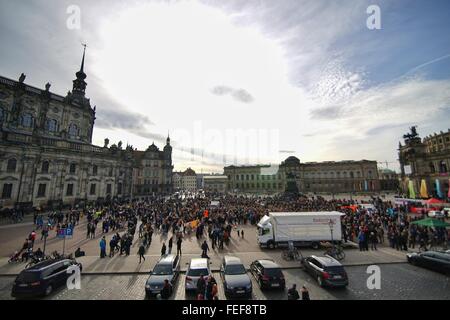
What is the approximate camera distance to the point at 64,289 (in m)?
9.98

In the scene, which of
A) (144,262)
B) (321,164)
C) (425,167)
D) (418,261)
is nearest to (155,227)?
(144,262)

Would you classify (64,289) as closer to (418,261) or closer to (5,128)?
(418,261)

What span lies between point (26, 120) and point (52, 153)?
370 inches

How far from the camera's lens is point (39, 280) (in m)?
8.97

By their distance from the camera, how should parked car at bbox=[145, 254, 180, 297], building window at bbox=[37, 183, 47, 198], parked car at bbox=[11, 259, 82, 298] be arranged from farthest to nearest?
1. building window at bbox=[37, 183, 47, 198]
2. parked car at bbox=[145, 254, 180, 297]
3. parked car at bbox=[11, 259, 82, 298]

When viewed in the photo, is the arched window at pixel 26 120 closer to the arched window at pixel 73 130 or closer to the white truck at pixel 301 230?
the arched window at pixel 73 130

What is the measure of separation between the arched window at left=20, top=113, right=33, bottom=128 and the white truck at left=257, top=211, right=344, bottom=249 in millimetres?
49478

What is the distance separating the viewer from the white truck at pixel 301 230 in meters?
16.5

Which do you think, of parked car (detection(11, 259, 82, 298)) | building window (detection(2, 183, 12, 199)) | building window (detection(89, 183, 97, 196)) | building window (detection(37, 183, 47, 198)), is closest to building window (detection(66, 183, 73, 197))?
building window (detection(37, 183, 47, 198))

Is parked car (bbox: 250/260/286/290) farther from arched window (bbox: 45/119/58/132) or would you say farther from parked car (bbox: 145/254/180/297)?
arched window (bbox: 45/119/58/132)

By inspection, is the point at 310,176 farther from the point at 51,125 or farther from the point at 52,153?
the point at 51,125

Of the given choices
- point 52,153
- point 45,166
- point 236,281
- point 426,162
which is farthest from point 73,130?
point 426,162

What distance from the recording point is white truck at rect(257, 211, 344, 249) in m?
16.5
